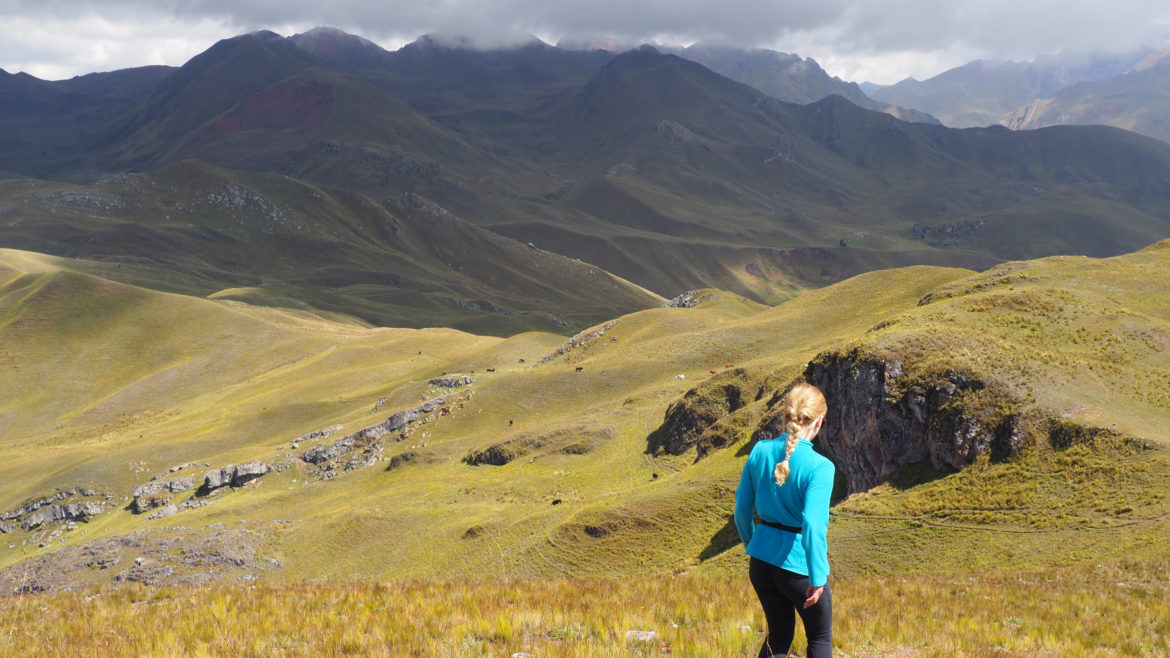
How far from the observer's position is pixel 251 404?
102938 millimetres

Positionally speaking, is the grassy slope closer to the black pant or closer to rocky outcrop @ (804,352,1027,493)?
rocky outcrop @ (804,352,1027,493)

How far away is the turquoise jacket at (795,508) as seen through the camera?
7.59 m

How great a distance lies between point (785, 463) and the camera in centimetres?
770

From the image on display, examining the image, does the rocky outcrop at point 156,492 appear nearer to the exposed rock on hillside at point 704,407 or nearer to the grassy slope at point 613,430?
the grassy slope at point 613,430

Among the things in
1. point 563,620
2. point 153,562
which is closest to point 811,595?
point 563,620

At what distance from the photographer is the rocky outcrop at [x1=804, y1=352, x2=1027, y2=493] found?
29031 millimetres

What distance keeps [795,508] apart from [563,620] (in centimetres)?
560

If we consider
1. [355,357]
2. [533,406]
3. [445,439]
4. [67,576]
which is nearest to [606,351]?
[533,406]

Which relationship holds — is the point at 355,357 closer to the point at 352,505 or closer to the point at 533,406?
the point at 533,406

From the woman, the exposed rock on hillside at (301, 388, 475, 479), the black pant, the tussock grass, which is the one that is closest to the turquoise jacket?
the woman

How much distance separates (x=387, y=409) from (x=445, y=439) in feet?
51.1

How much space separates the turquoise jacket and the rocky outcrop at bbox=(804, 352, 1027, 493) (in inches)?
980

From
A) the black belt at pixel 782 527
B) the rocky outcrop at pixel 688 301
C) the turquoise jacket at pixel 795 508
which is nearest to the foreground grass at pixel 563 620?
the turquoise jacket at pixel 795 508

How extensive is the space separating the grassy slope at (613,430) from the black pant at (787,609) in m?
17.5
